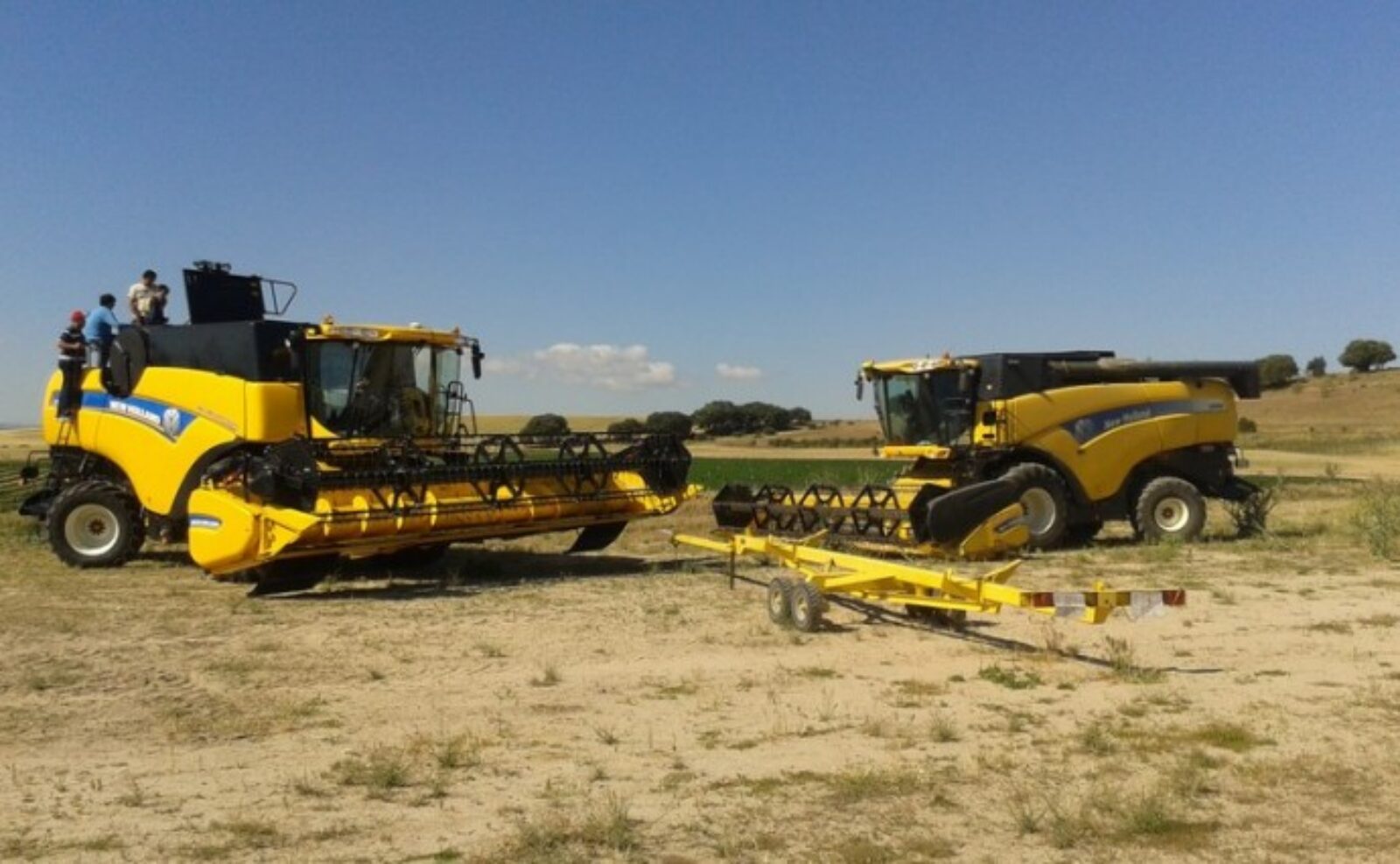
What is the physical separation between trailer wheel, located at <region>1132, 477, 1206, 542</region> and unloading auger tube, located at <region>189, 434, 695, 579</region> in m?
7.27

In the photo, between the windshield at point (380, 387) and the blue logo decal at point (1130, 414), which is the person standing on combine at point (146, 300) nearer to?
the windshield at point (380, 387)

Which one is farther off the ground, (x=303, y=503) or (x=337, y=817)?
(x=303, y=503)

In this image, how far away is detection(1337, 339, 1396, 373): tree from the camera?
11356 cm

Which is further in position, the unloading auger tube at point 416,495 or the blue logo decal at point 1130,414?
the blue logo decal at point 1130,414

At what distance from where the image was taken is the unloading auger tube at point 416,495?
458 inches

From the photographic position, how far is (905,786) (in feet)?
18.6

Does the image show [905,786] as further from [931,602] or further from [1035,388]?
[1035,388]

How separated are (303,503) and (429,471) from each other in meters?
1.37

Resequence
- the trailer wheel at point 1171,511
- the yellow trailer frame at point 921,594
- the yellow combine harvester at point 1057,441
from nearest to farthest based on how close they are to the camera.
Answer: the yellow trailer frame at point 921,594 < the yellow combine harvester at point 1057,441 < the trailer wheel at point 1171,511

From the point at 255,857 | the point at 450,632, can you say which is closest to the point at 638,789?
the point at 255,857

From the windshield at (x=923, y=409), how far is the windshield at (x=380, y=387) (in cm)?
667

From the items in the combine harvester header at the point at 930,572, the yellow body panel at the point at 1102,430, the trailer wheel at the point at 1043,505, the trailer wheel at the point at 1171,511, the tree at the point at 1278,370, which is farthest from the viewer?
the tree at the point at 1278,370

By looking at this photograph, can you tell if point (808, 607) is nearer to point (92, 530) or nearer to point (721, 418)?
point (92, 530)

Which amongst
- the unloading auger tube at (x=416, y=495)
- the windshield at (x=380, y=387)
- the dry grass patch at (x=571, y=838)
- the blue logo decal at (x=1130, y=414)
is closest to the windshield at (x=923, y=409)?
the blue logo decal at (x=1130, y=414)
